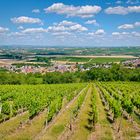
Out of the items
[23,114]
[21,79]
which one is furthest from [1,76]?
[23,114]

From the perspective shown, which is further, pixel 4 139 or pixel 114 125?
pixel 114 125

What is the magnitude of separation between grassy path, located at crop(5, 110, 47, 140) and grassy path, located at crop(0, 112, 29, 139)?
0.89m

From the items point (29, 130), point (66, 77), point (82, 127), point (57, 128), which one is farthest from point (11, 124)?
point (66, 77)

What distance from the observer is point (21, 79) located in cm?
12850

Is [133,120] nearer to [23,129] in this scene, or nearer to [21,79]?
[23,129]

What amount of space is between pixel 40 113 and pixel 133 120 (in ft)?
47.8

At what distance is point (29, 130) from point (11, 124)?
471 centimetres

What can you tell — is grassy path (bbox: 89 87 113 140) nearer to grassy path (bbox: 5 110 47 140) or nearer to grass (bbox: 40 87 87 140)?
grass (bbox: 40 87 87 140)

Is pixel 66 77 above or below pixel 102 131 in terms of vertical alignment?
below

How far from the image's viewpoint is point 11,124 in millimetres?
40438

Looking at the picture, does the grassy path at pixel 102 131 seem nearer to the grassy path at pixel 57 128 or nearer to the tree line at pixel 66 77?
the grassy path at pixel 57 128

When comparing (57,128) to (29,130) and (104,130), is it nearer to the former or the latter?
(29,130)

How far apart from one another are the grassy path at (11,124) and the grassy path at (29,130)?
2.93ft

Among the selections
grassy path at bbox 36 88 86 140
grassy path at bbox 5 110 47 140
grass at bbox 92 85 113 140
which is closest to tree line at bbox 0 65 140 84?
grassy path at bbox 36 88 86 140
